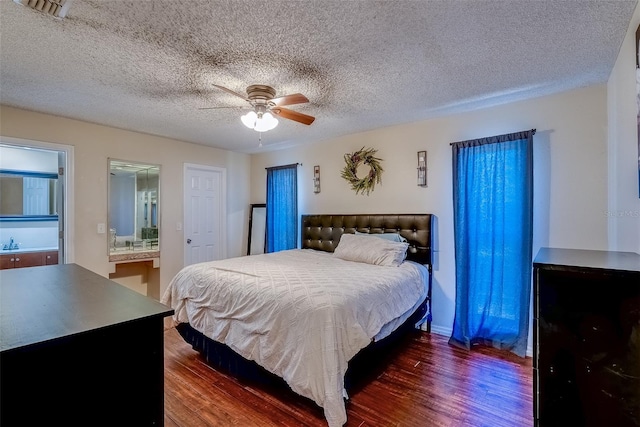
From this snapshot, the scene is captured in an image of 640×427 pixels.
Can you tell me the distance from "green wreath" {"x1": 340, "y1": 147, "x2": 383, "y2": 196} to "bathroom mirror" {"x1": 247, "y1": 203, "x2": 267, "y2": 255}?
1796 mm

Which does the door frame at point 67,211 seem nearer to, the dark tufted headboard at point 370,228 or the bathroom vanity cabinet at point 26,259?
the bathroom vanity cabinet at point 26,259

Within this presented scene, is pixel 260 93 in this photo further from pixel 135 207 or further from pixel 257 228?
pixel 135 207

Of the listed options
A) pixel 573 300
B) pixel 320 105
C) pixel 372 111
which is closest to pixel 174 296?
pixel 320 105

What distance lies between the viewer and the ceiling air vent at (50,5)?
1.47 metres

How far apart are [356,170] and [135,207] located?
3.43 meters

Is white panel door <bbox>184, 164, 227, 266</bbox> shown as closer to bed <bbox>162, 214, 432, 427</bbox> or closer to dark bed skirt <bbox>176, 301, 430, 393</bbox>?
bed <bbox>162, 214, 432, 427</bbox>

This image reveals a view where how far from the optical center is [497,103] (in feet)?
9.61

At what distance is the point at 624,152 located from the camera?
78.3 inches

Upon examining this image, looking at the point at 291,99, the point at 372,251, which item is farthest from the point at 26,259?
the point at 372,251

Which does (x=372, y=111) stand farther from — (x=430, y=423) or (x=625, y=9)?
(x=430, y=423)

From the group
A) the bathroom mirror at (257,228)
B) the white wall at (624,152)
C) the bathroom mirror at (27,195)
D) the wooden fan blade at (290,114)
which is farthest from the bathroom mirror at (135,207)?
the white wall at (624,152)

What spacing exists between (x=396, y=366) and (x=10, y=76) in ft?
12.9

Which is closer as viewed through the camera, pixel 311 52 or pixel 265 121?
pixel 311 52

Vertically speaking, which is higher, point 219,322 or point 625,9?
point 625,9
